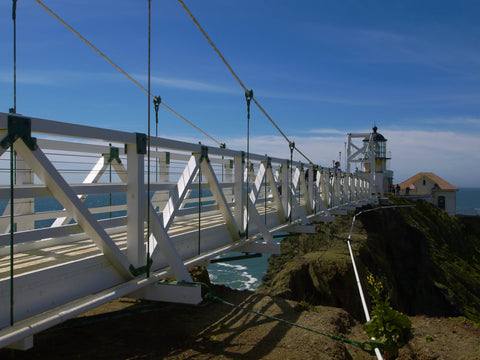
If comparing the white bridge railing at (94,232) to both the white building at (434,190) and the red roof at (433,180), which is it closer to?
the white building at (434,190)

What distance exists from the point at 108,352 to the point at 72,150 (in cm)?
263

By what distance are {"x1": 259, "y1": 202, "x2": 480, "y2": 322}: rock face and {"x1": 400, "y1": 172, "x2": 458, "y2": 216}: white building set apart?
1695cm

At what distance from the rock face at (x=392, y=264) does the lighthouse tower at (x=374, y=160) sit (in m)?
4.50

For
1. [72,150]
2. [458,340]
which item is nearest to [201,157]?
[72,150]

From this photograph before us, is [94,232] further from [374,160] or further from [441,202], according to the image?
[441,202]

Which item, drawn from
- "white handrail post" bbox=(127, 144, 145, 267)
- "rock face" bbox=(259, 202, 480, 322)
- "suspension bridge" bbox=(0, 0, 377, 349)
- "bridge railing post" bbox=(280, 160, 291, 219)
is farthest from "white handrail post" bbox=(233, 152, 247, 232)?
"rock face" bbox=(259, 202, 480, 322)

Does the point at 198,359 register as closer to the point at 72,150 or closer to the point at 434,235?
the point at 72,150

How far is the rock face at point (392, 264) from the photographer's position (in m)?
12.8

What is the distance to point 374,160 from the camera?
1549 inches

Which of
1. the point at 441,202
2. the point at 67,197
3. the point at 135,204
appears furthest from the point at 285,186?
the point at 441,202

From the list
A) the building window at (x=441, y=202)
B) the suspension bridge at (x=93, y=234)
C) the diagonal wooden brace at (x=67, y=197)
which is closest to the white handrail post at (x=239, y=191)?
the suspension bridge at (x=93, y=234)

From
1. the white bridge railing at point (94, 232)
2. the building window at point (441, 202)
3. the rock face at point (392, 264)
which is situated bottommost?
the rock face at point (392, 264)

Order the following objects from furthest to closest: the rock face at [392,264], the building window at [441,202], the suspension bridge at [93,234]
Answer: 1. the building window at [441,202]
2. the rock face at [392,264]
3. the suspension bridge at [93,234]

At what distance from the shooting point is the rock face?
1277cm
